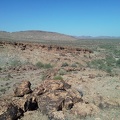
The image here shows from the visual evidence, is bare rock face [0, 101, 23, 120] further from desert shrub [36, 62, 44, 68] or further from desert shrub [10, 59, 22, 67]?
desert shrub [10, 59, 22, 67]

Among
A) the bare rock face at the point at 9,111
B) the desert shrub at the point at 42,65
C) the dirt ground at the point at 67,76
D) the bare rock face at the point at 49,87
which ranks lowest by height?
the desert shrub at the point at 42,65

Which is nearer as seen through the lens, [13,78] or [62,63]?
[13,78]

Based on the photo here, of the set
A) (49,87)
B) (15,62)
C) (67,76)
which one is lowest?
(15,62)

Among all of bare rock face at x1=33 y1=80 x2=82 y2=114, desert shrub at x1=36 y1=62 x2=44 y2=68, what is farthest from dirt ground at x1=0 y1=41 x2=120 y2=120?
desert shrub at x1=36 y1=62 x2=44 y2=68

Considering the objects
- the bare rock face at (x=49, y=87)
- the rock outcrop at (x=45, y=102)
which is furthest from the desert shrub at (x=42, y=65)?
the rock outcrop at (x=45, y=102)

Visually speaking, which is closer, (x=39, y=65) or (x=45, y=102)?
(x=45, y=102)

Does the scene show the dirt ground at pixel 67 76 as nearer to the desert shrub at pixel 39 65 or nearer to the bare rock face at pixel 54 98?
the bare rock face at pixel 54 98

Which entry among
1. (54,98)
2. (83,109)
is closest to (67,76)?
(54,98)

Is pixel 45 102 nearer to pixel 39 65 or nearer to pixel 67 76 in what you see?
pixel 67 76

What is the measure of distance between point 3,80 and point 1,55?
41.2ft

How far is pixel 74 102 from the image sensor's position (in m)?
11.8

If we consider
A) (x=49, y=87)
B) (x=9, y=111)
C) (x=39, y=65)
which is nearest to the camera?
(x=9, y=111)

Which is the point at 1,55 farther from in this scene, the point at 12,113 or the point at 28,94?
the point at 12,113

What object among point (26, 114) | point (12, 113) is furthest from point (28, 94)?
point (12, 113)
